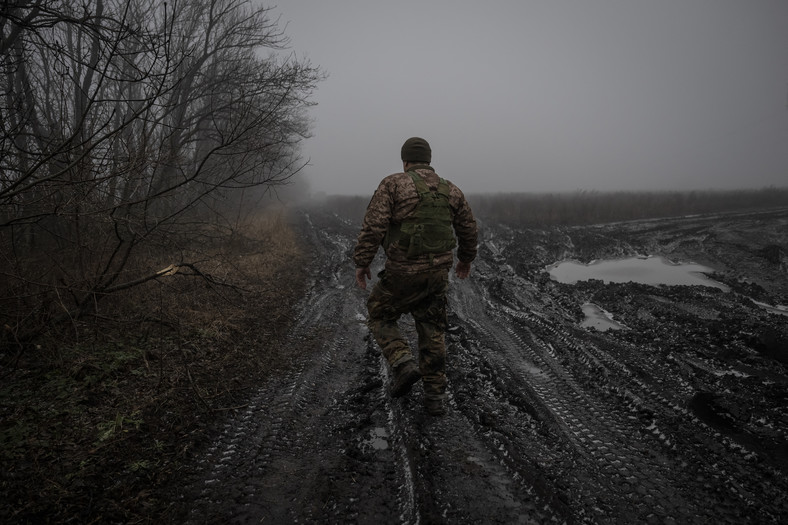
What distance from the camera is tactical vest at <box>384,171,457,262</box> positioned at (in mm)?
Answer: 2912

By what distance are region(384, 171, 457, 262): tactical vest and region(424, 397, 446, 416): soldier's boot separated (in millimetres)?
1192

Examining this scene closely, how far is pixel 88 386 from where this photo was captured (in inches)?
113

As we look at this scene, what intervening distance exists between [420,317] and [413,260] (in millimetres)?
527

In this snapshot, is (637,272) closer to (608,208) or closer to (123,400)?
(123,400)

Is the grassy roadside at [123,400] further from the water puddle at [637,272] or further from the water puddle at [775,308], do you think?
the water puddle at [775,308]

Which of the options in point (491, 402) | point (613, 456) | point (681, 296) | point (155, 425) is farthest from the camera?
point (681, 296)

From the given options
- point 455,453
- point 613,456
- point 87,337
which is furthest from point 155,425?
point 613,456

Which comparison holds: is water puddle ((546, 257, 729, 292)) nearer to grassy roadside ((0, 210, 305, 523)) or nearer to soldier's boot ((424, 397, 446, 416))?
soldier's boot ((424, 397, 446, 416))

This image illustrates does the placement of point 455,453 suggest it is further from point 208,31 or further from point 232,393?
point 208,31

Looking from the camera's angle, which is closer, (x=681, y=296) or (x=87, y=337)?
(x=87, y=337)

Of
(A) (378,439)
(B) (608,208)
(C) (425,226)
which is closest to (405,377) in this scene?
(A) (378,439)

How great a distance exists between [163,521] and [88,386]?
1.74m

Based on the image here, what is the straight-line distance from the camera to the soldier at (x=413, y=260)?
2.91 metres

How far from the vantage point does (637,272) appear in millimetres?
8195
